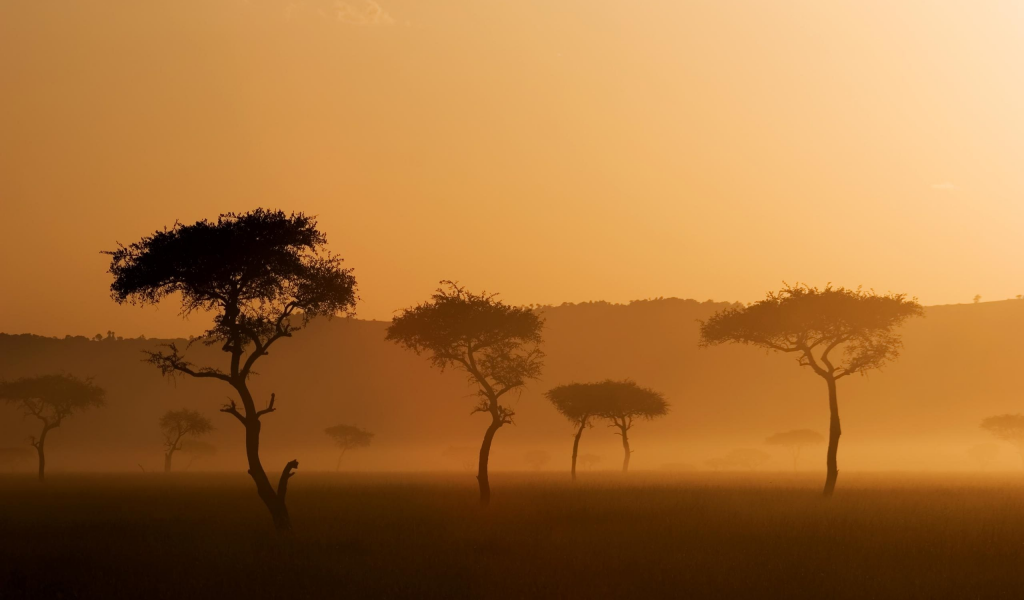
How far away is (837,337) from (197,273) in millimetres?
29696

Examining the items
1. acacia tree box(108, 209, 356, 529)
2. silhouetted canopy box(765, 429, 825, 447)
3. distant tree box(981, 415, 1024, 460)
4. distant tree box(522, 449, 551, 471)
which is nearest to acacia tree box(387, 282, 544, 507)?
acacia tree box(108, 209, 356, 529)

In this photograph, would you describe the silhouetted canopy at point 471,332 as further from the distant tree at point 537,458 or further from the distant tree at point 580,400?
the distant tree at point 537,458

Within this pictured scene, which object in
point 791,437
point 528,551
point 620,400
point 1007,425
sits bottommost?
point 528,551

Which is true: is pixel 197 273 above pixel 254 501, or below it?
above

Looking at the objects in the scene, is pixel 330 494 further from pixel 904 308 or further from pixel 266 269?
pixel 904 308

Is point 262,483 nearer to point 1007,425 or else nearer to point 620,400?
point 620,400

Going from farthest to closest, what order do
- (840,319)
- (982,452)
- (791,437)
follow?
(982,452), (791,437), (840,319)

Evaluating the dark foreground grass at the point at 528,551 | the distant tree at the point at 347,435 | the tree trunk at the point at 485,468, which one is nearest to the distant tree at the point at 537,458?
the distant tree at the point at 347,435

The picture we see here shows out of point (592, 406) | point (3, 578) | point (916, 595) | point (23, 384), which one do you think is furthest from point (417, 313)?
point (23, 384)

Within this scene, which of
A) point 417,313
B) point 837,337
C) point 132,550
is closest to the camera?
point 132,550

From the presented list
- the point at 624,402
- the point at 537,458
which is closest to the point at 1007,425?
the point at 624,402

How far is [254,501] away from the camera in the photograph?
37.8 m

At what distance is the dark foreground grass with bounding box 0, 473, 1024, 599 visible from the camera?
16.4 m

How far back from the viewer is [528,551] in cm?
2044
